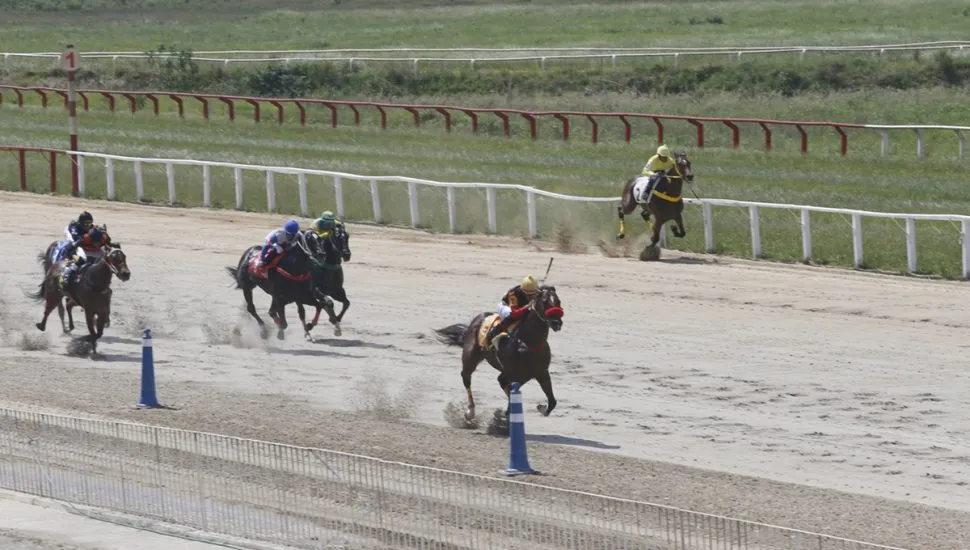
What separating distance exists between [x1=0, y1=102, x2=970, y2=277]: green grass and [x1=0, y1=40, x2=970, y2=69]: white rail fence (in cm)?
811

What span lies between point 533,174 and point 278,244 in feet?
43.8

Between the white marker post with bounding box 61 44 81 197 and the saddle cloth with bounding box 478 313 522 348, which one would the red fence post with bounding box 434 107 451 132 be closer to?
the white marker post with bounding box 61 44 81 197

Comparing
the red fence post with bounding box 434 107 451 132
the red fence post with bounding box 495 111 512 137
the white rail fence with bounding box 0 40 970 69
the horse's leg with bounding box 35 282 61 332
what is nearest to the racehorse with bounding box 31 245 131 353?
the horse's leg with bounding box 35 282 61 332

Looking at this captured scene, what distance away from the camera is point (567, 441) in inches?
482

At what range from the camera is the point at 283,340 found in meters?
17.0

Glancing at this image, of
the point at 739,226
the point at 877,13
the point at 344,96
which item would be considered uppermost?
the point at 877,13

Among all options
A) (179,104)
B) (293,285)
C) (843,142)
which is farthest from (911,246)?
(179,104)

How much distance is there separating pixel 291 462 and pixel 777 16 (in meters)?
55.7

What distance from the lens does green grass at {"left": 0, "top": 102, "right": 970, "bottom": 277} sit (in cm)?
2203

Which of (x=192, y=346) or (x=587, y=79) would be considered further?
(x=587, y=79)

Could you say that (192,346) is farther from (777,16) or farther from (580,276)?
(777,16)

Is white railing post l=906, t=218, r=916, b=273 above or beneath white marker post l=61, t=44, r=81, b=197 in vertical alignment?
beneath

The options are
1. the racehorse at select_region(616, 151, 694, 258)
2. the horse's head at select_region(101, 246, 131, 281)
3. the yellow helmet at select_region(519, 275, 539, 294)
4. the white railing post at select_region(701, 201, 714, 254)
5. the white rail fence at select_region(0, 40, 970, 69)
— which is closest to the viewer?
the yellow helmet at select_region(519, 275, 539, 294)

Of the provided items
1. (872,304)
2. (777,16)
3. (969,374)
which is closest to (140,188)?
(872,304)
